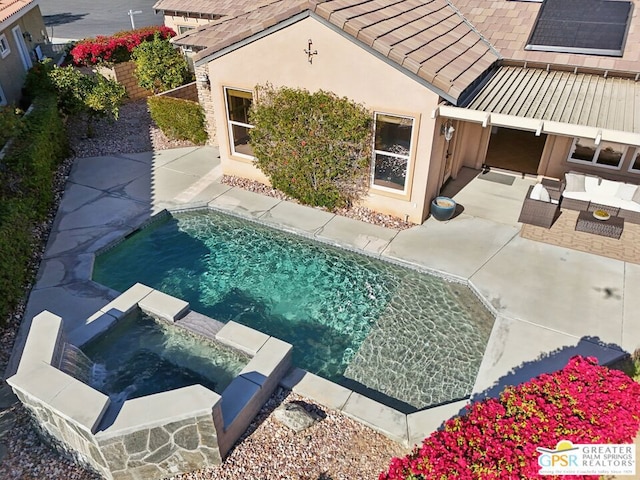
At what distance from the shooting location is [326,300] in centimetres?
1096

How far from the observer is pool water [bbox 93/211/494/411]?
914 cm

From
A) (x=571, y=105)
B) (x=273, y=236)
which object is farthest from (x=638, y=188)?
(x=273, y=236)

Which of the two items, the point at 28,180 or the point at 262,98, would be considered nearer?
the point at 28,180

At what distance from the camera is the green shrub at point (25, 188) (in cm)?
1021

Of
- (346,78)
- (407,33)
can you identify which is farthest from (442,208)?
(407,33)

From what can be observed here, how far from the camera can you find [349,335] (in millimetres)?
9969

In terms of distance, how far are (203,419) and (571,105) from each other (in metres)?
12.2

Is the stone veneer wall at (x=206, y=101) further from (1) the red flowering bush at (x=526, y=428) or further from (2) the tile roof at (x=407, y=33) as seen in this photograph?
(1) the red flowering bush at (x=526, y=428)

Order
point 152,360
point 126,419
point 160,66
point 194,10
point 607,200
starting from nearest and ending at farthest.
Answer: point 126,419
point 152,360
point 607,200
point 160,66
point 194,10

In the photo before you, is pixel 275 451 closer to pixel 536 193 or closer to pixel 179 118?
pixel 536 193

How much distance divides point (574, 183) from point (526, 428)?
1065cm

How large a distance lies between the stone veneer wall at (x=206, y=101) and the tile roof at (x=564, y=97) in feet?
34.4

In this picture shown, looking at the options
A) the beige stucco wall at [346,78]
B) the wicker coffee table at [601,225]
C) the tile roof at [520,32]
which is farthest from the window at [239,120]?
the wicker coffee table at [601,225]

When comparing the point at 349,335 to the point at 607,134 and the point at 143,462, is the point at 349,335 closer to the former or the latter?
the point at 143,462
